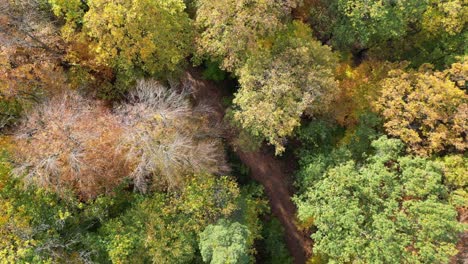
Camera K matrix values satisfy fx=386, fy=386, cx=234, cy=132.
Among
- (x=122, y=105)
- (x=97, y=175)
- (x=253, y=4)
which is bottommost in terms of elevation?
(x=97, y=175)

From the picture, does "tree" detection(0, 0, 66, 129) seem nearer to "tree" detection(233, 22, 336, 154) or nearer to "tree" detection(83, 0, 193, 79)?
"tree" detection(83, 0, 193, 79)

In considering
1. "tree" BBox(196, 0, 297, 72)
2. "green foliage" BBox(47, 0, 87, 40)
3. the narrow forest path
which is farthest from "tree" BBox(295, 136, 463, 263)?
"green foliage" BBox(47, 0, 87, 40)

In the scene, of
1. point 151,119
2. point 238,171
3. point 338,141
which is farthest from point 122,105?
point 338,141

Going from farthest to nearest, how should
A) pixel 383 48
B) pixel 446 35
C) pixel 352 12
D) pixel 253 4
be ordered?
pixel 383 48 < pixel 446 35 < pixel 352 12 < pixel 253 4

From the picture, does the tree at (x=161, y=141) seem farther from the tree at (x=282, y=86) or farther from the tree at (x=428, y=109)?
the tree at (x=428, y=109)

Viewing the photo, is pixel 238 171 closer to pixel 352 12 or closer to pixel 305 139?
pixel 305 139

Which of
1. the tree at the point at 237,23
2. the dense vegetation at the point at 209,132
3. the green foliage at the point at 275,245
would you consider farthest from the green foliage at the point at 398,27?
the green foliage at the point at 275,245

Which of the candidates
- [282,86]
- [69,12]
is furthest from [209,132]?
[69,12]
